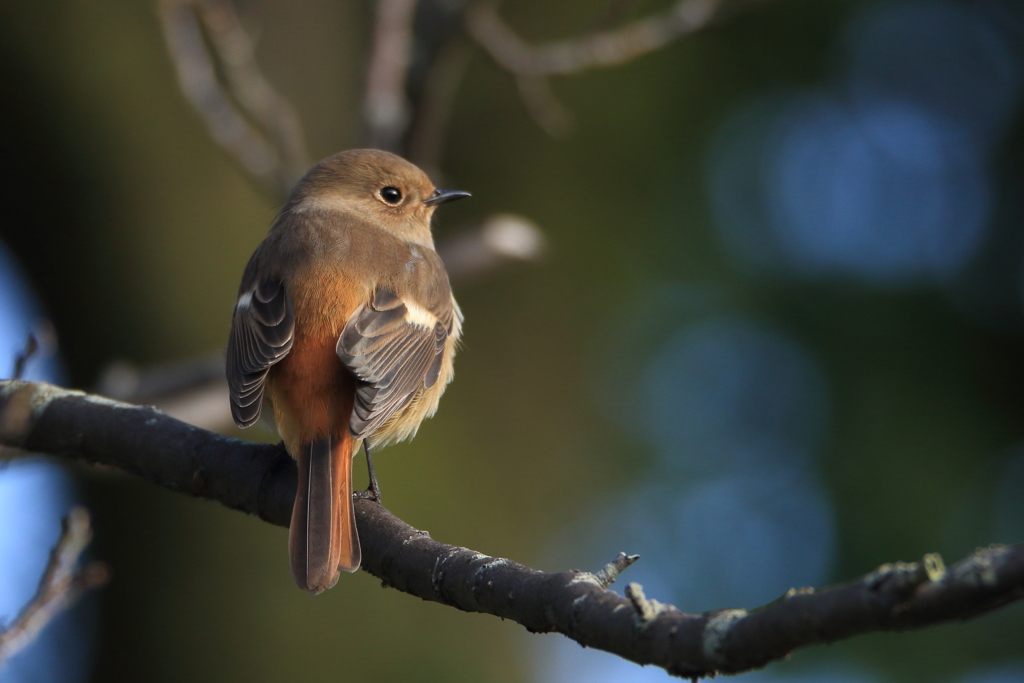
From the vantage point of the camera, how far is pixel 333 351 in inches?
128

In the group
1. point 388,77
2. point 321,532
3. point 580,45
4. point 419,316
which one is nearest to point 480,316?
point 388,77

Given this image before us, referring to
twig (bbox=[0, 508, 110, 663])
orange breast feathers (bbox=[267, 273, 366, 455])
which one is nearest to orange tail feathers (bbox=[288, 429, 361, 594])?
orange breast feathers (bbox=[267, 273, 366, 455])

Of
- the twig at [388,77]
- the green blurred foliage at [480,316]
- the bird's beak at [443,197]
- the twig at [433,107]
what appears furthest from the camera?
the green blurred foliage at [480,316]

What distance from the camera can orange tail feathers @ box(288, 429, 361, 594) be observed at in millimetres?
2531

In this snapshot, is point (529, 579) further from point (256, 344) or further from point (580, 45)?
point (580, 45)

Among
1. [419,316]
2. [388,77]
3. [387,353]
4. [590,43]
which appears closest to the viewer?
[387,353]

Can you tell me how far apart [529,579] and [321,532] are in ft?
2.62

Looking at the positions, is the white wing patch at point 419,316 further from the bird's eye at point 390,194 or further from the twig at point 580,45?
the twig at point 580,45

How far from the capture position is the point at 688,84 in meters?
8.14

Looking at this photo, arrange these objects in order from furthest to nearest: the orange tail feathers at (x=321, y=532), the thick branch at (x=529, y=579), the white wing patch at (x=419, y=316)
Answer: the white wing patch at (x=419, y=316), the orange tail feathers at (x=321, y=532), the thick branch at (x=529, y=579)

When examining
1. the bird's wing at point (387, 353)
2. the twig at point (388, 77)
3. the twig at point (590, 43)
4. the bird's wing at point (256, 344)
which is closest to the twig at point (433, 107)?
the twig at point (388, 77)

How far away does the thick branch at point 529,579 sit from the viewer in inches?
50.8

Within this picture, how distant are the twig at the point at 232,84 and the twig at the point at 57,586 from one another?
2396 millimetres

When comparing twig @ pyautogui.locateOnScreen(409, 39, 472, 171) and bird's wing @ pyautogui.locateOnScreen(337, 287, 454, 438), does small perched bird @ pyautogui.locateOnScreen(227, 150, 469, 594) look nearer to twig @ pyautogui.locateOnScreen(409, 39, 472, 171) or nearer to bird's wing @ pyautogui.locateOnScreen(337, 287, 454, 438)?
bird's wing @ pyautogui.locateOnScreen(337, 287, 454, 438)
